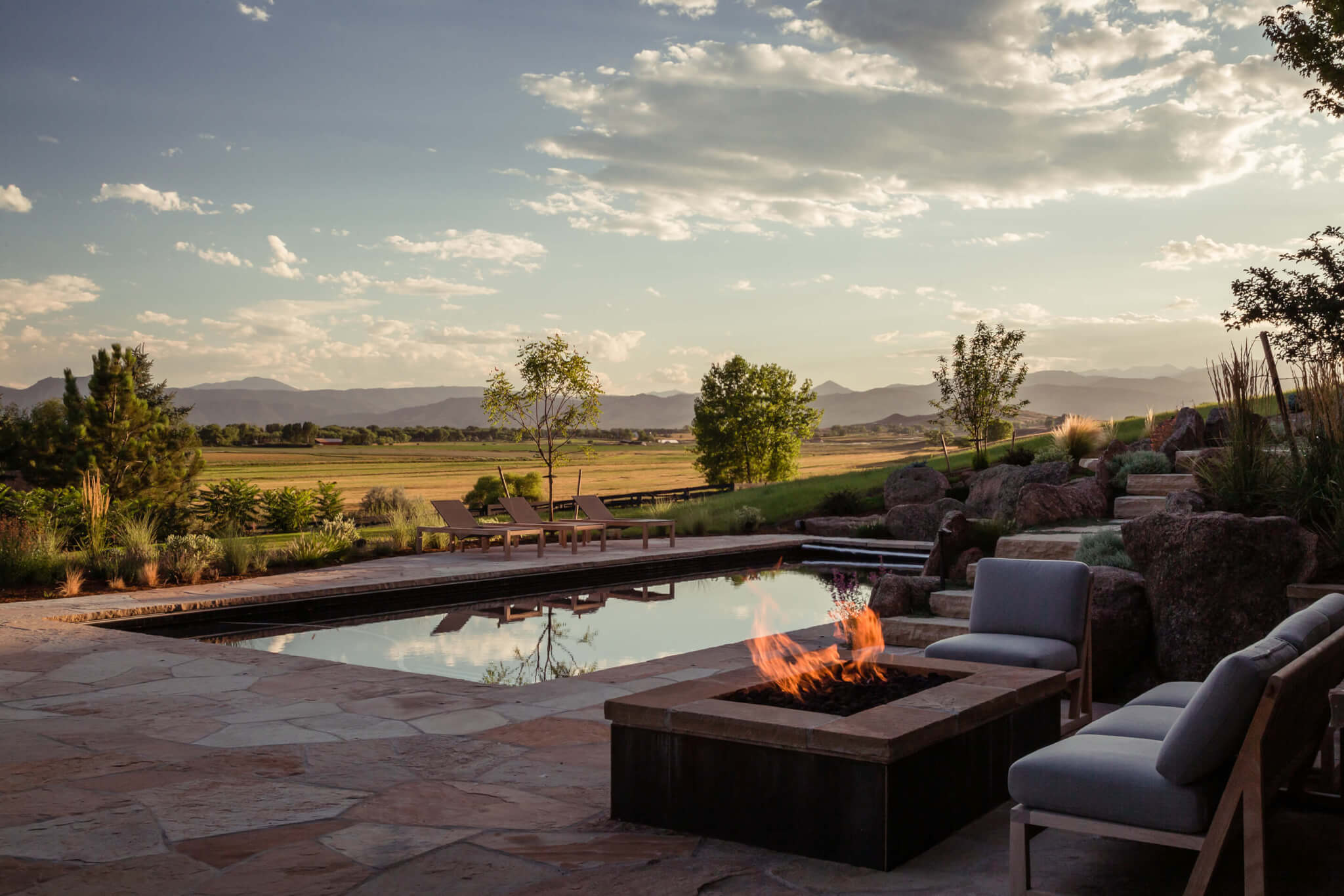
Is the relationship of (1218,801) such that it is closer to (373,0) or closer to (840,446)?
(373,0)

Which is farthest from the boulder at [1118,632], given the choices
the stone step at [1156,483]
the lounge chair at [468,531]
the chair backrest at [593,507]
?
the chair backrest at [593,507]

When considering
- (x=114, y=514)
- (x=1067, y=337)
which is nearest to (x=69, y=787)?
(x=114, y=514)

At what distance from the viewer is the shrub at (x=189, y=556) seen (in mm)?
9953

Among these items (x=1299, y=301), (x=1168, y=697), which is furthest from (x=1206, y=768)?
(x=1299, y=301)

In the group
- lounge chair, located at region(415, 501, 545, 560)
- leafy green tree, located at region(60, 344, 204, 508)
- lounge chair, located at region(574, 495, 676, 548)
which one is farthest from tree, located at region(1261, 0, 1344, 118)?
leafy green tree, located at region(60, 344, 204, 508)

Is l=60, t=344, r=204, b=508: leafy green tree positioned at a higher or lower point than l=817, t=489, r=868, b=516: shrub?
higher

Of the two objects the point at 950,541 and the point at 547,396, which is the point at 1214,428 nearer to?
the point at 950,541

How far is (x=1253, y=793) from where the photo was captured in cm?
231

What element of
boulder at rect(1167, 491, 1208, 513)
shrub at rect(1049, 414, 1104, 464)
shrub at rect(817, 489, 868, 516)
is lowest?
shrub at rect(817, 489, 868, 516)

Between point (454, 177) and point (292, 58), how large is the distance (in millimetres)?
3293

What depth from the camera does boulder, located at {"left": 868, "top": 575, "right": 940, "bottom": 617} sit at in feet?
22.9

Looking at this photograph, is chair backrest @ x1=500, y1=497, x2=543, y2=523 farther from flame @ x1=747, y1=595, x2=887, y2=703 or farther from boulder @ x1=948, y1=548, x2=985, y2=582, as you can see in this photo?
flame @ x1=747, y1=595, x2=887, y2=703

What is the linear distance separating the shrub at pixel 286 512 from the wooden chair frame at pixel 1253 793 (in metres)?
15.7

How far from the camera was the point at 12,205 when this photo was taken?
18203 mm
